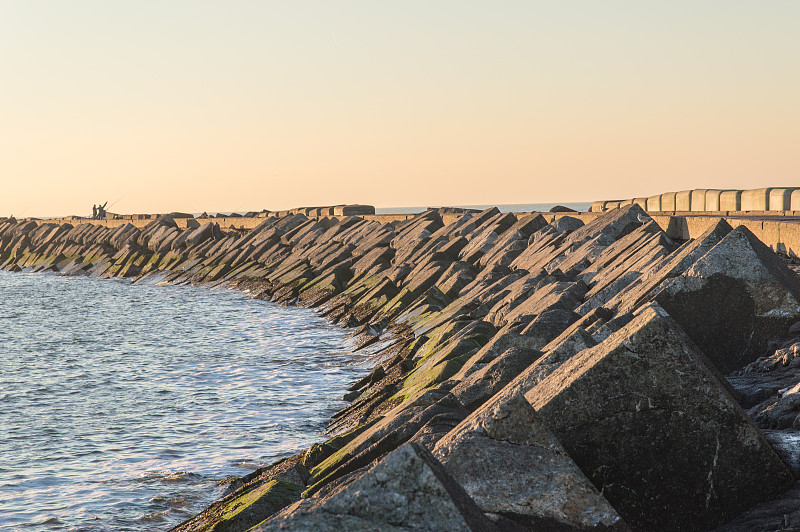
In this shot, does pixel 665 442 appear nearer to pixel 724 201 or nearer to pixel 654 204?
pixel 724 201

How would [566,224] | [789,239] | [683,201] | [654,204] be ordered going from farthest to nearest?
[654,204] → [683,201] → [566,224] → [789,239]

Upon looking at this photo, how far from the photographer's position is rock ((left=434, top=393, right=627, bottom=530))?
309cm

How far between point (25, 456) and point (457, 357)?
15.7ft

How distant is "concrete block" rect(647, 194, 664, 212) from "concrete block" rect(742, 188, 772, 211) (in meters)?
3.61

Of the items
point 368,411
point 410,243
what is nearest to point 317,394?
point 368,411

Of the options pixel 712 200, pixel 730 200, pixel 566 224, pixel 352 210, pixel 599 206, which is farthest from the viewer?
pixel 352 210

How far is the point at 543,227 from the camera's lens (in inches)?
656

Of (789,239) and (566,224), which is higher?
(566,224)

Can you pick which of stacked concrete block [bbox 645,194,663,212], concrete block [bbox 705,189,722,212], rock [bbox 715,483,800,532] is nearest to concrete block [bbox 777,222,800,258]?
rock [bbox 715,483,800,532]

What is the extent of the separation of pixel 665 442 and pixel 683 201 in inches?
792

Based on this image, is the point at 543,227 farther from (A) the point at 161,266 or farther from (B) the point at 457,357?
(A) the point at 161,266

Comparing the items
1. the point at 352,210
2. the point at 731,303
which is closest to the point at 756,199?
the point at 731,303

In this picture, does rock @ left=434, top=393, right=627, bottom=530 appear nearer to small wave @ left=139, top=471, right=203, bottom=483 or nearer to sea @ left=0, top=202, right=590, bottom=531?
sea @ left=0, top=202, right=590, bottom=531

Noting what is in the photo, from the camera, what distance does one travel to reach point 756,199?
1895 centimetres
